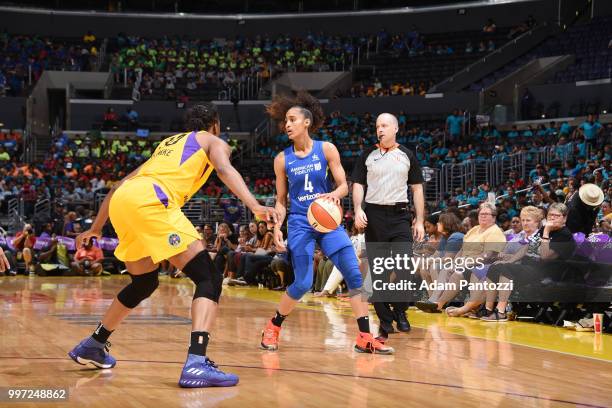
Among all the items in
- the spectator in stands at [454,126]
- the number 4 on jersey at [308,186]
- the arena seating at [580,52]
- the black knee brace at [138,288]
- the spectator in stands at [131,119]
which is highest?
the arena seating at [580,52]

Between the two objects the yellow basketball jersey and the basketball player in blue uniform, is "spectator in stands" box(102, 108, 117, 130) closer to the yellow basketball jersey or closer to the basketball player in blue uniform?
the basketball player in blue uniform

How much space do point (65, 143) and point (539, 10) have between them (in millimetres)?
20151

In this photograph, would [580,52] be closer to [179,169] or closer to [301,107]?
[301,107]

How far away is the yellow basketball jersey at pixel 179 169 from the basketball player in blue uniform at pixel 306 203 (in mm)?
1507

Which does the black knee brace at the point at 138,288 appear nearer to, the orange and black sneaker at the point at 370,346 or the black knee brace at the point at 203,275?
the black knee brace at the point at 203,275

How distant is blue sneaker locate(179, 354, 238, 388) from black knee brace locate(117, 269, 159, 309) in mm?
713

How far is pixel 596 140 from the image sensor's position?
2119cm

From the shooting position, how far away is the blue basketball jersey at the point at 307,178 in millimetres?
7035

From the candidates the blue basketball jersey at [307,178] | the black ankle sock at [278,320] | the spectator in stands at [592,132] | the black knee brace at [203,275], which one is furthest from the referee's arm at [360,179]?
the spectator in stands at [592,132]

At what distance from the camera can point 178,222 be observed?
535 cm

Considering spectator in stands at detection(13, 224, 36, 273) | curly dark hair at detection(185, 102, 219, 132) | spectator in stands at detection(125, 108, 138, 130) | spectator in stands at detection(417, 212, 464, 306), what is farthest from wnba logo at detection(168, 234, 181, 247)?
spectator in stands at detection(125, 108, 138, 130)

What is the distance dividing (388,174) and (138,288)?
284 centimetres

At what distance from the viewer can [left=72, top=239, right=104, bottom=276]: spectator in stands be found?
1936 centimetres

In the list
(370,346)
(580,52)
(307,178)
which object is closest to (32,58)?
(580,52)
